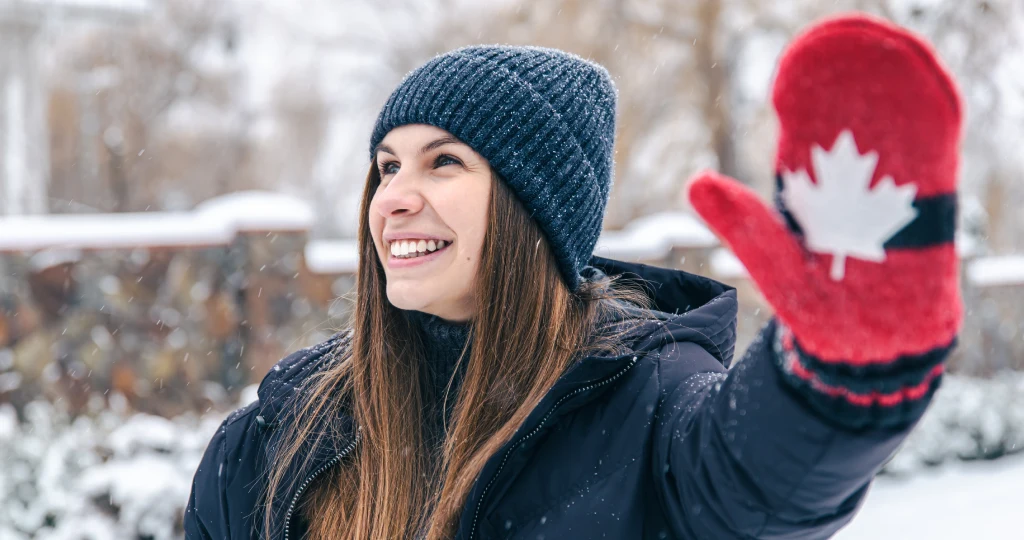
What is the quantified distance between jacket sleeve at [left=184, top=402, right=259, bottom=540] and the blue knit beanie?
0.73m

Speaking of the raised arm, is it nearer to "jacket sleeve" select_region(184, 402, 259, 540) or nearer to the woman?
the woman

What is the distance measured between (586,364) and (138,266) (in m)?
4.06

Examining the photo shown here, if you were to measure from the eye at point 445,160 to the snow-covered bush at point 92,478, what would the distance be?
2.35m

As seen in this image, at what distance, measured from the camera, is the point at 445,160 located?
5.51 feet

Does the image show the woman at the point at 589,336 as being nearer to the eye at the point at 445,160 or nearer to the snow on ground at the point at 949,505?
the eye at the point at 445,160

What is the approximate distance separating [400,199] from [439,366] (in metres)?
0.42

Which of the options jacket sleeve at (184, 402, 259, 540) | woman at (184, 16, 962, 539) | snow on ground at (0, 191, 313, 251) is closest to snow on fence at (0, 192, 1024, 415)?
snow on ground at (0, 191, 313, 251)

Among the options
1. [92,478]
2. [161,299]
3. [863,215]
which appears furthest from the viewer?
[161,299]

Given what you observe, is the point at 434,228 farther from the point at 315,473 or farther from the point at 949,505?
the point at 949,505

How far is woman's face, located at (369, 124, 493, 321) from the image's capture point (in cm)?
158

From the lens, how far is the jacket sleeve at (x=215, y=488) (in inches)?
65.2

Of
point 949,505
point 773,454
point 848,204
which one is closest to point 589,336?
point 773,454

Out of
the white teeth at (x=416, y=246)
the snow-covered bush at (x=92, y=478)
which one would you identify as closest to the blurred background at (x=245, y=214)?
the snow-covered bush at (x=92, y=478)

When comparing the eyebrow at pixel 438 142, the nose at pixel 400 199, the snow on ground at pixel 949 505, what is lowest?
the snow on ground at pixel 949 505
